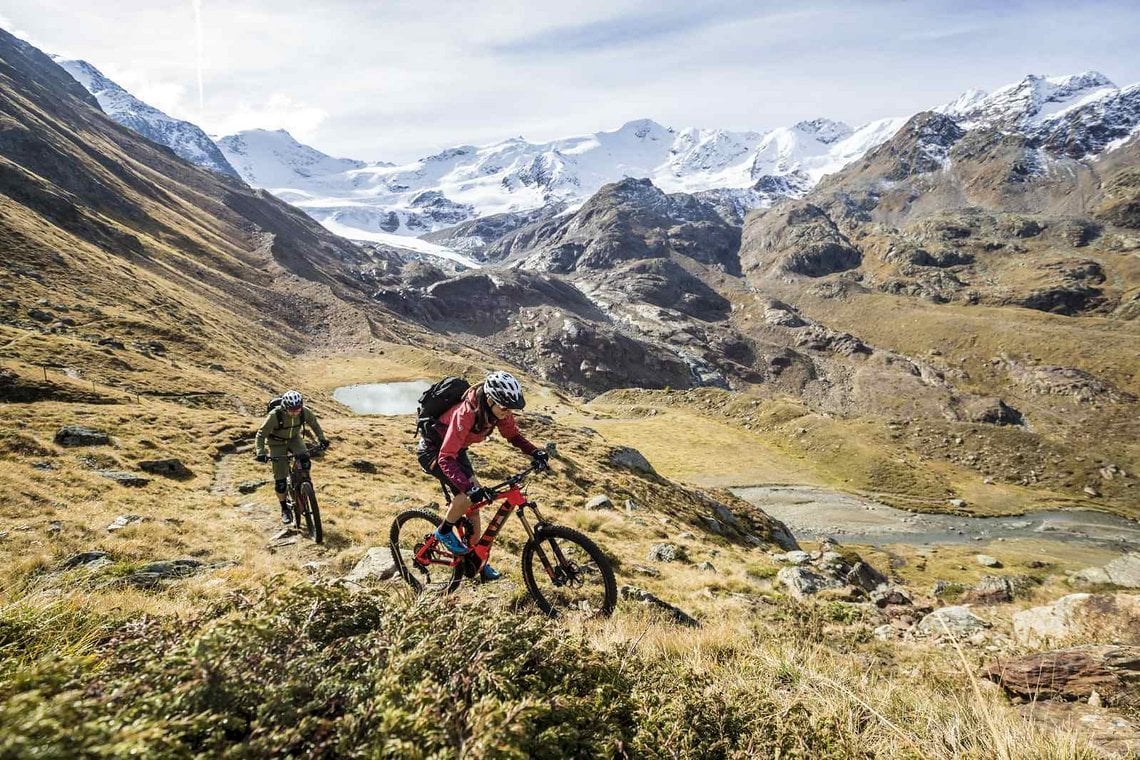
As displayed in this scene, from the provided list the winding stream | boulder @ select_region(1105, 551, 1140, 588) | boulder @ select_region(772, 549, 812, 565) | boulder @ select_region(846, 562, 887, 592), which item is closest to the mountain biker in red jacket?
boulder @ select_region(846, 562, 887, 592)

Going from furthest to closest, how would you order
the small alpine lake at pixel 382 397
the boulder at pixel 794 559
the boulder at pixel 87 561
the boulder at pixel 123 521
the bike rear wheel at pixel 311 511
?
the small alpine lake at pixel 382 397 < the boulder at pixel 794 559 < the bike rear wheel at pixel 311 511 < the boulder at pixel 123 521 < the boulder at pixel 87 561

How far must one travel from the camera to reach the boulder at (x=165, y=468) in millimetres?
18328

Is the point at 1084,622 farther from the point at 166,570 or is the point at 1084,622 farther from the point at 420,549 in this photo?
the point at 166,570

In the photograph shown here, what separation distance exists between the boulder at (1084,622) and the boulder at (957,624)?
23.4 inches

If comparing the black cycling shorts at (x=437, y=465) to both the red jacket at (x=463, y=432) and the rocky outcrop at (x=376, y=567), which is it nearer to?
the red jacket at (x=463, y=432)

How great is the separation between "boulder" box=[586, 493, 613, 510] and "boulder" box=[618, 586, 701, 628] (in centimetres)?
1262

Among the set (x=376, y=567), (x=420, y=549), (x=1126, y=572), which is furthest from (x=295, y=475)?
(x=1126, y=572)

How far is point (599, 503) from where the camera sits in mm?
23000

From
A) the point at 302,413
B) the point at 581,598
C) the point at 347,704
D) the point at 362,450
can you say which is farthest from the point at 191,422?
the point at 347,704

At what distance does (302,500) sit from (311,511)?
0.65 m

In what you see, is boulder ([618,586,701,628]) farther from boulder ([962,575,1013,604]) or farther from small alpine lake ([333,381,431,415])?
small alpine lake ([333,381,431,415])

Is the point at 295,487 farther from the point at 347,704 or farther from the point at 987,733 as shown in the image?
the point at 987,733

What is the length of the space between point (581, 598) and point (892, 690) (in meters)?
4.02

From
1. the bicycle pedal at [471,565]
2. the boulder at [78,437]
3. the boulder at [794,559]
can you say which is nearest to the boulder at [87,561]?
the bicycle pedal at [471,565]
